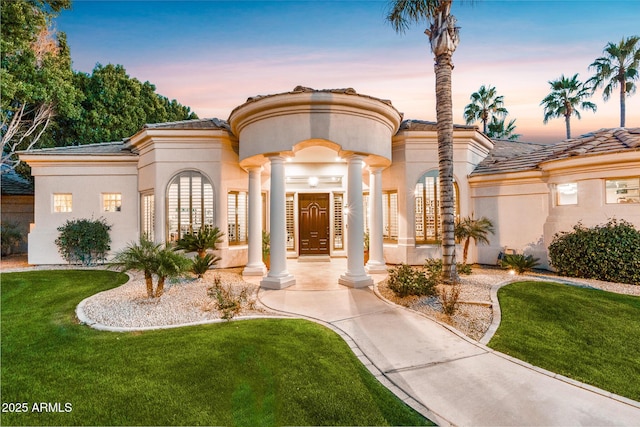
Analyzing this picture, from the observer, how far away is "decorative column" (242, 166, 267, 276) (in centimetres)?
1034

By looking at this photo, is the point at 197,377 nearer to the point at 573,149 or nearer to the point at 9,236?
the point at 573,149

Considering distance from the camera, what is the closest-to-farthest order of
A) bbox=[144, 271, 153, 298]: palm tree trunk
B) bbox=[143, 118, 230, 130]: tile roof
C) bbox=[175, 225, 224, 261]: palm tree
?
bbox=[144, 271, 153, 298]: palm tree trunk, bbox=[175, 225, 224, 261]: palm tree, bbox=[143, 118, 230, 130]: tile roof

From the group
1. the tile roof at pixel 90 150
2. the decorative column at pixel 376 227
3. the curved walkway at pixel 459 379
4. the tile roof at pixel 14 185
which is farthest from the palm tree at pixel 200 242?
the tile roof at pixel 14 185

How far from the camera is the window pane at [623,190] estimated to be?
30.2 ft

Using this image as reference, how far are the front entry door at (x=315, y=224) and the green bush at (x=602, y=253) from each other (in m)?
8.95

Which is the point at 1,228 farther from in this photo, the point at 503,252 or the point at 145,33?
the point at 503,252

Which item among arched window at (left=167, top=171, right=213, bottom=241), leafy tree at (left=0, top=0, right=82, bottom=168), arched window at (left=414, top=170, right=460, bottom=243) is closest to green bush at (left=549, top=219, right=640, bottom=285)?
arched window at (left=414, top=170, right=460, bottom=243)

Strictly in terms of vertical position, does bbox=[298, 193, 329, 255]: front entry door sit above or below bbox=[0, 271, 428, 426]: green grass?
above

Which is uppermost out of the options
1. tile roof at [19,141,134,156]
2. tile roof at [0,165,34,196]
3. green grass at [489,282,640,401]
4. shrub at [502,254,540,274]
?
tile roof at [19,141,134,156]

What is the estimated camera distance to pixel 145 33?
11.2 meters

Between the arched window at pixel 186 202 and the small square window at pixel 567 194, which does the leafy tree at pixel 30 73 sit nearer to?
the arched window at pixel 186 202

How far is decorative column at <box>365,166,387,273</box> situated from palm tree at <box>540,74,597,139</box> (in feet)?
87.9

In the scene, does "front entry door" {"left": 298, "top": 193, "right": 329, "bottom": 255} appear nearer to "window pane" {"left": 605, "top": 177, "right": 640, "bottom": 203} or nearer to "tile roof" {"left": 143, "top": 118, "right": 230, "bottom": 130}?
"tile roof" {"left": 143, "top": 118, "right": 230, "bottom": 130}

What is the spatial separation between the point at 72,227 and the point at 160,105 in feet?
47.6
